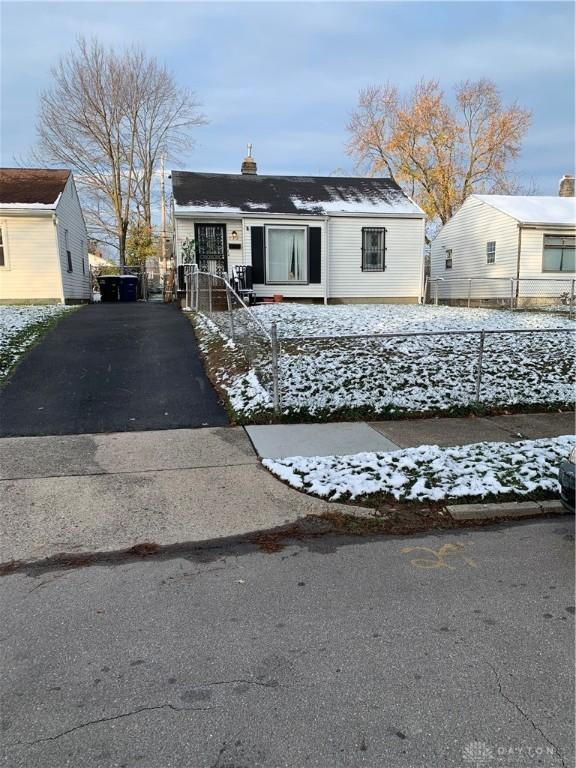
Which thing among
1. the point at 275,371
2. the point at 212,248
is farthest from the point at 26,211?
the point at 275,371

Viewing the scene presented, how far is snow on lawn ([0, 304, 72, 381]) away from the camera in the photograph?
953 cm

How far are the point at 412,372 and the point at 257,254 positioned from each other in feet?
36.0

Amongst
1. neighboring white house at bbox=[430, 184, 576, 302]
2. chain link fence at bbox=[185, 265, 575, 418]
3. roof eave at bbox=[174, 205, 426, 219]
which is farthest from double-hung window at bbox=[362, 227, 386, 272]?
chain link fence at bbox=[185, 265, 575, 418]

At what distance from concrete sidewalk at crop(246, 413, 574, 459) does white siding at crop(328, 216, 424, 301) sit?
41.6 feet

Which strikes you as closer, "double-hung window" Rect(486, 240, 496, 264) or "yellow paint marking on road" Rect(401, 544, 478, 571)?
"yellow paint marking on road" Rect(401, 544, 478, 571)

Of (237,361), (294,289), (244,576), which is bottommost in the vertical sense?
(244,576)

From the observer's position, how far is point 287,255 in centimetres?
1833

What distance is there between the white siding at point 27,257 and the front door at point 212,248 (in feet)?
15.2

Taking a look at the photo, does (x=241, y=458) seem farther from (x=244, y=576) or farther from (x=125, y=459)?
(x=244, y=576)

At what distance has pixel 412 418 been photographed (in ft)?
23.2

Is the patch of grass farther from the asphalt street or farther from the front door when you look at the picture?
the asphalt street

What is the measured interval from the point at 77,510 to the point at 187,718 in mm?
2508

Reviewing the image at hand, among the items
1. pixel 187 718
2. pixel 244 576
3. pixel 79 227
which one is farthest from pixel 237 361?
pixel 79 227

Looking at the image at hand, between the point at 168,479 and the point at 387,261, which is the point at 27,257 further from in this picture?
the point at 168,479
